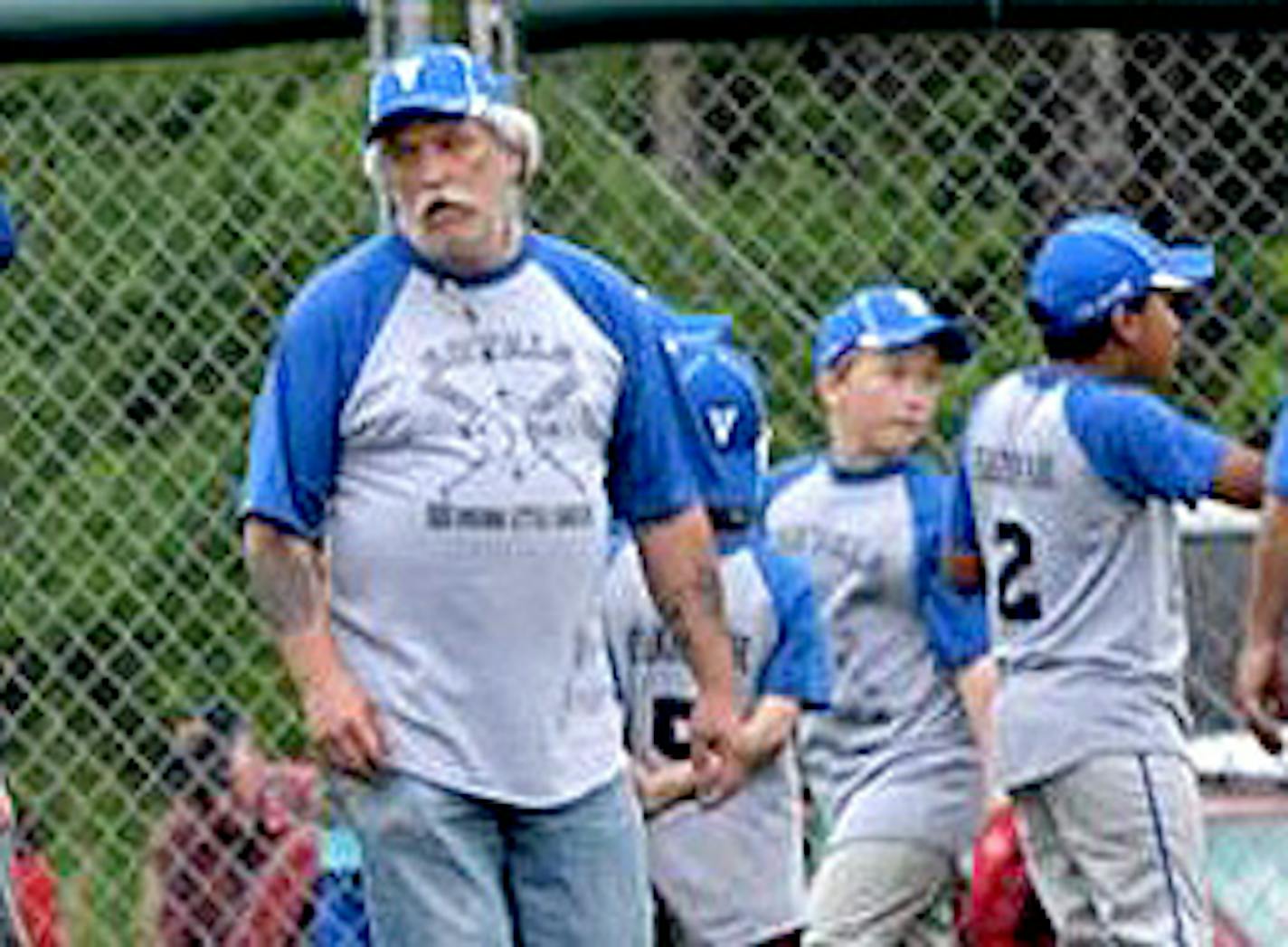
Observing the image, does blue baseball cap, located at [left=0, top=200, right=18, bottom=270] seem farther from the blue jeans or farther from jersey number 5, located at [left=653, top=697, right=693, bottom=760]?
jersey number 5, located at [left=653, top=697, right=693, bottom=760]

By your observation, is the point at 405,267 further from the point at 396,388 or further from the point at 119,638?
the point at 119,638

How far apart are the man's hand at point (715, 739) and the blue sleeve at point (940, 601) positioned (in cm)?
218

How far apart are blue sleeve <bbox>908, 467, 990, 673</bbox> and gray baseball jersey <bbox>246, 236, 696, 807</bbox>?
8.89 ft

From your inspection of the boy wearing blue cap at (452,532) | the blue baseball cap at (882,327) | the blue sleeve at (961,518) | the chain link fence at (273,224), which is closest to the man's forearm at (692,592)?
the boy wearing blue cap at (452,532)

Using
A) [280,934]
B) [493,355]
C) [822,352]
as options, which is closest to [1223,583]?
[822,352]

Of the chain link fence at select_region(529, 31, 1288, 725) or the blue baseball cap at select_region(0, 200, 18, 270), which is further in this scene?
the chain link fence at select_region(529, 31, 1288, 725)

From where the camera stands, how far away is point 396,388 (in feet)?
22.9

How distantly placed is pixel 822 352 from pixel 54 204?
5.12 feet

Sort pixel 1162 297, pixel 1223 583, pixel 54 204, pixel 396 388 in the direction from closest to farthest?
1. pixel 396 388
2. pixel 1162 297
3. pixel 54 204
4. pixel 1223 583

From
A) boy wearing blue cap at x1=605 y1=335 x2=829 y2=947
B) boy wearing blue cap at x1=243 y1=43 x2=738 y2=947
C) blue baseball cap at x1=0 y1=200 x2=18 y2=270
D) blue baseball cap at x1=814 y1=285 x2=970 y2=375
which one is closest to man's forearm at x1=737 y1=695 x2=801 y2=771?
boy wearing blue cap at x1=605 y1=335 x2=829 y2=947

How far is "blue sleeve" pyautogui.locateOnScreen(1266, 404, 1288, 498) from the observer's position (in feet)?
27.4

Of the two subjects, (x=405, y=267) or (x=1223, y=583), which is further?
(x=1223, y=583)

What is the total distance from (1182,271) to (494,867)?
233 centimetres

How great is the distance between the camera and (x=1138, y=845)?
8750mm
